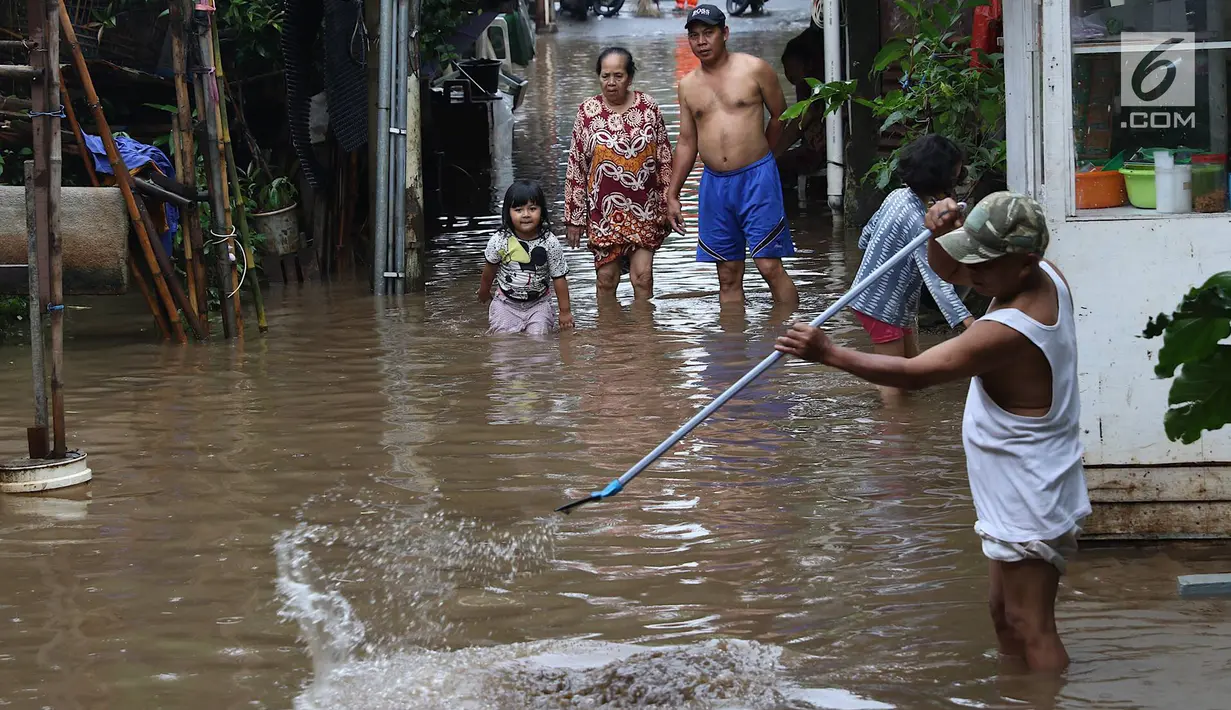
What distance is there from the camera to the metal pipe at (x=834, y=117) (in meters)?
11.5

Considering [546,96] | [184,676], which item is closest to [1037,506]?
[184,676]

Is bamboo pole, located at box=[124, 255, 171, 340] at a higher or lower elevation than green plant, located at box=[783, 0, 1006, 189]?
lower

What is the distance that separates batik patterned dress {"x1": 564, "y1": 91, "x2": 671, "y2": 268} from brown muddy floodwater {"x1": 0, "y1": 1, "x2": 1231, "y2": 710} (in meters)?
1.40

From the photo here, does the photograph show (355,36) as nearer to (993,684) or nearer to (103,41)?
(103,41)

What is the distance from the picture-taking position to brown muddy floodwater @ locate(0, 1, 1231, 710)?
380cm

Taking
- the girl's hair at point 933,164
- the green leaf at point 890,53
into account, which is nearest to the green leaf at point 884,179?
the green leaf at point 890,53

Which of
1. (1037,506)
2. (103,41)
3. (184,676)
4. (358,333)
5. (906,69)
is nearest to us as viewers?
(1037,506)

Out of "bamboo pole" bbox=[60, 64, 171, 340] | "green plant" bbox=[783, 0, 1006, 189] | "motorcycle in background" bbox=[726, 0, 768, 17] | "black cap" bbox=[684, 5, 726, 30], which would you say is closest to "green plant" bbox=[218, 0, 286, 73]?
"bamboo pole" bbox=[60, 64, 171, 340]

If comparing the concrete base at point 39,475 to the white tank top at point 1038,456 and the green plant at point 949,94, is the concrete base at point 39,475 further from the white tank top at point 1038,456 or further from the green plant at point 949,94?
the green plant at point 949,94

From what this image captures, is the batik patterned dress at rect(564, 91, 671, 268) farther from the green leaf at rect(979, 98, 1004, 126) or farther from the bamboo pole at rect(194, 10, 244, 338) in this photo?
the green leaf at rect(979, 98, 1004, 126)

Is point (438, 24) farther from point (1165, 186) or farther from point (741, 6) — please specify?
point (741, 6)

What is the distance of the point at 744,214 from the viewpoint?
28.2 ft

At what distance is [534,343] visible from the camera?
8.20 meters

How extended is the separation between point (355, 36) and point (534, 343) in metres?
3.50
